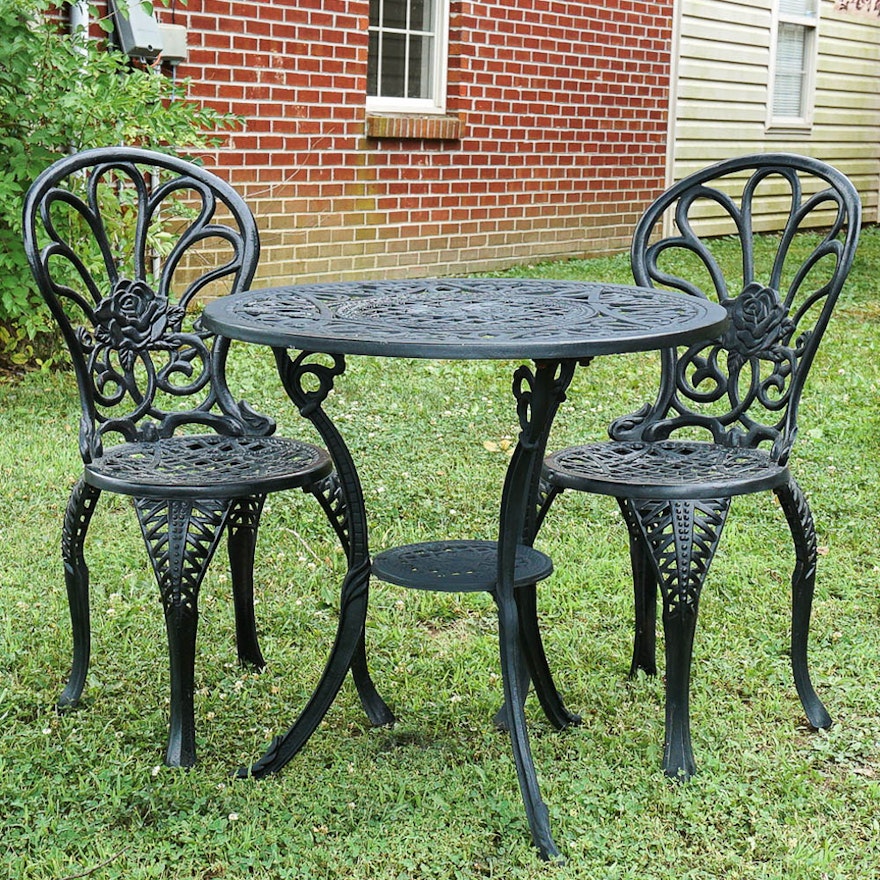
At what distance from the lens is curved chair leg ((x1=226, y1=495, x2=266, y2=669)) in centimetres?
298

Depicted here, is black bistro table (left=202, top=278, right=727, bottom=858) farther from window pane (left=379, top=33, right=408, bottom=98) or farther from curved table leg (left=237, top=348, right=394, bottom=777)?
window pane (left=379, top=33, right=408, bottom=98)

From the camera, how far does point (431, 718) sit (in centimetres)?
283

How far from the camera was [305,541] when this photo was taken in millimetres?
3906

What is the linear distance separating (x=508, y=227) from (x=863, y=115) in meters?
6.68

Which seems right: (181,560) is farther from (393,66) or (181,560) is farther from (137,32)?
(393,66)

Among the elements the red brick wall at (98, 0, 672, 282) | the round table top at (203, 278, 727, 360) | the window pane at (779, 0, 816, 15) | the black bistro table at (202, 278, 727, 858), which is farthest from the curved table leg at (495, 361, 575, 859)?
the window pane at (779, 0, 816, 15)

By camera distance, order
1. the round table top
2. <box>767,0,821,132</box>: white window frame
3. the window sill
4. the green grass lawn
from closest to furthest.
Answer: the round table top
the green grass lawn
the window sill
<box>767,0,821,132</box>: white window frame

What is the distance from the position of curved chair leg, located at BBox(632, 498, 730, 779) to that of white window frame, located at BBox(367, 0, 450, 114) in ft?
20.7

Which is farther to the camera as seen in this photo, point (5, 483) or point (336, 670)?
point (5, 483)

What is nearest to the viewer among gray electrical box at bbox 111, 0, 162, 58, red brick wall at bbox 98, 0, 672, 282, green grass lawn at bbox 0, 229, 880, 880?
green grass lawn at bbox 0, 229, 880, 880

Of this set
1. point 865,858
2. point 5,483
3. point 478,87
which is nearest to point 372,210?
point 478,87

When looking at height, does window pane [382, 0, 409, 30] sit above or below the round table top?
above

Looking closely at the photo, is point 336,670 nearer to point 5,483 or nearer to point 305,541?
point 305,541

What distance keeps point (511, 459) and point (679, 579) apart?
407 millimetres
